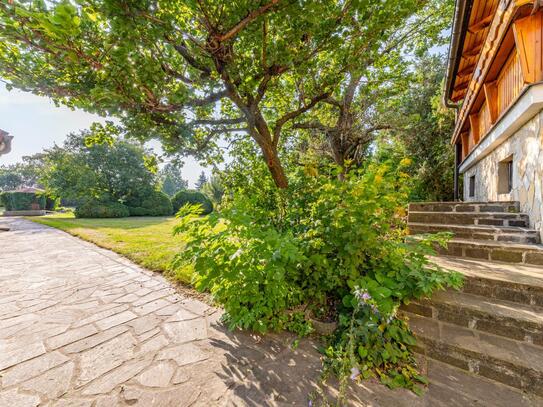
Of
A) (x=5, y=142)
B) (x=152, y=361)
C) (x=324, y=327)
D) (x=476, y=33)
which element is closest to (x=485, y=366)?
(x=324, y=327)

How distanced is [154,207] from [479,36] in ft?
60.1

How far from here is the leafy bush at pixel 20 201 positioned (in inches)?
690

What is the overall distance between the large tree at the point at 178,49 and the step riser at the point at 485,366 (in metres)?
2.91

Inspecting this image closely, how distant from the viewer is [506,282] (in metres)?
2.16

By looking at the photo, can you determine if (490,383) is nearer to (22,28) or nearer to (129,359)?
(129,359)

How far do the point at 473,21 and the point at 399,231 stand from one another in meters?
4.98

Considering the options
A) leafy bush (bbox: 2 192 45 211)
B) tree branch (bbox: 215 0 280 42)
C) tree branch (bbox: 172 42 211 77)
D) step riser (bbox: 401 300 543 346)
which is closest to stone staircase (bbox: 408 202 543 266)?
step riser (bbox: 401 300 543 346)

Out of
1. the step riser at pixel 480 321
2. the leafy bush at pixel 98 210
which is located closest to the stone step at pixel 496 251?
the step riser at pixel 480 321

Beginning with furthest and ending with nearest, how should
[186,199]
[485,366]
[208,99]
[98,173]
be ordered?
[186,199], [98,173], [208,99], [485,366]

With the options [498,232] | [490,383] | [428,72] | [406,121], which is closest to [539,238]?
[498,232]

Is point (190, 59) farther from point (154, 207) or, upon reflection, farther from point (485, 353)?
point (154, 207)

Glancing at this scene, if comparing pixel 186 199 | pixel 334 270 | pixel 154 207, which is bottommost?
pixel 334 270

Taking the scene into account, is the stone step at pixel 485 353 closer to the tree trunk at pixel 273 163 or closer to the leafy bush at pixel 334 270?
the leafy bush at pixel 334 270

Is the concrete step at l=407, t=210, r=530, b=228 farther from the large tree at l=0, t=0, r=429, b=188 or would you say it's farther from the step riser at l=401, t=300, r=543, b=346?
the large tree at l=0, t=0, r=429, b=188
